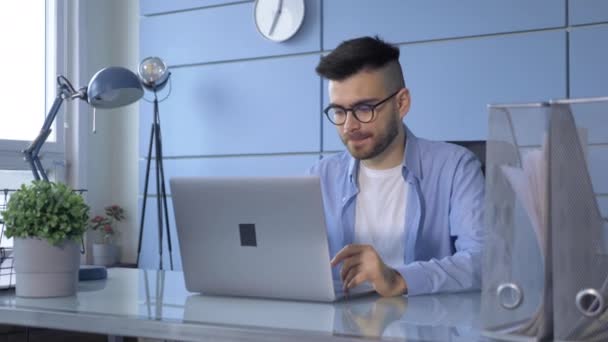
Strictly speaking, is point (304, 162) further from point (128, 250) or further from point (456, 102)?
point (128, 250)

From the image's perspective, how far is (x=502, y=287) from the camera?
1159 mm

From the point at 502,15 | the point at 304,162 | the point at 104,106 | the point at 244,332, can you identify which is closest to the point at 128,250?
the point at 304,162

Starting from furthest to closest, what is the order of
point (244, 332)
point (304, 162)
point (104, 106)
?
point (304, 162), point (104, 106), point (244, 332)

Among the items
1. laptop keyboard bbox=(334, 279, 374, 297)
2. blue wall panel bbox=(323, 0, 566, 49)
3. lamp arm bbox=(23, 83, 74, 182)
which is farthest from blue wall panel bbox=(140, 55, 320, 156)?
laptop keyboard bbox=(334, 279, 374, 297)

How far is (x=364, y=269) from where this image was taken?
1.71 meters

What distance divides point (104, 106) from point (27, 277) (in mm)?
1446

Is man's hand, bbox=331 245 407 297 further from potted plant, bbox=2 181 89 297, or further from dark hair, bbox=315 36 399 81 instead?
dark hair, bbox=315 36 399 81

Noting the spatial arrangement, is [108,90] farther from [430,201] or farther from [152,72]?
[430,201]

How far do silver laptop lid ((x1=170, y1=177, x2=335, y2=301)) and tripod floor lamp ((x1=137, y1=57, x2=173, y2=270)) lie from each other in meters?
2.52

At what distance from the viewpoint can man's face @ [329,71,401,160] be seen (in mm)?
2250

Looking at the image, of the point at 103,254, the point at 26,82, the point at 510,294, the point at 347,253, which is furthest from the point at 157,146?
the point at 510,294

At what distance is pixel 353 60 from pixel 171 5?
7.83 feet

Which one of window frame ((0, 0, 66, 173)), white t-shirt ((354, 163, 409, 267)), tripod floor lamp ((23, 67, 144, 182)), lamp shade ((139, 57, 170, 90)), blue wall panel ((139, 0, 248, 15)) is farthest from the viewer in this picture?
window frame ((0, 0, 66, 173))

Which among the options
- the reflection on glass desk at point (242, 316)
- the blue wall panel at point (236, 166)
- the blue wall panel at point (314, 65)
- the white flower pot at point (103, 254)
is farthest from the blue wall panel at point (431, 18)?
the reflection on glass desk at point (242, 316)
